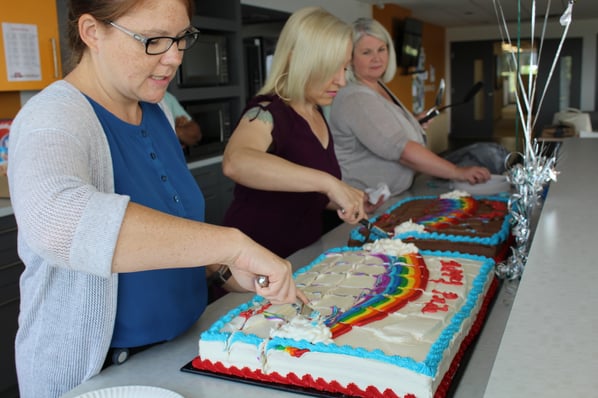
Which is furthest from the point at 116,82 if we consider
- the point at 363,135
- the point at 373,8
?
the point at 373,8

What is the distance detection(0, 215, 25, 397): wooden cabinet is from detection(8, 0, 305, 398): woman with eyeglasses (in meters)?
1.72

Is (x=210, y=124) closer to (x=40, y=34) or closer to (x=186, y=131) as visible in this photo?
(x=186, y=131)

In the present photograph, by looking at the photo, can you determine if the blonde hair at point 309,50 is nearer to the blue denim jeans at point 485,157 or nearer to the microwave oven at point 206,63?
the blue denim jeans at point 485,157

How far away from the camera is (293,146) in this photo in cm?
187

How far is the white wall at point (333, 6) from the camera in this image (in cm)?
515

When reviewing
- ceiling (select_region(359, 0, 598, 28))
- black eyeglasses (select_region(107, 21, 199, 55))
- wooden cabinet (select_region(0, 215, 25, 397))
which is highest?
ceiling (select_region(359, 0, 598, 28))

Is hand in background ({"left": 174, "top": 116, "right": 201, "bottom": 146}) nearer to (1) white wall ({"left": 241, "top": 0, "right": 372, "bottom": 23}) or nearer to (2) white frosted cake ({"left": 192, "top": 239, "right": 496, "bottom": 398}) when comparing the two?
(1) white wall ({"left": 241, "top": 0, "right": 372, "bottom": 23})

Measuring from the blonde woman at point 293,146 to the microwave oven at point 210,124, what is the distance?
2242 mm

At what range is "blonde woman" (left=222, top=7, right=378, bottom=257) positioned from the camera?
161cm

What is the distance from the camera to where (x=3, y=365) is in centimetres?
261

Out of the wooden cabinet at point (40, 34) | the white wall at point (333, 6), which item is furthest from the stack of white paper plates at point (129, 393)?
the white wall at point (333, 6)

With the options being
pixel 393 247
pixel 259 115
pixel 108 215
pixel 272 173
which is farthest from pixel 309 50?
pixel 108 215

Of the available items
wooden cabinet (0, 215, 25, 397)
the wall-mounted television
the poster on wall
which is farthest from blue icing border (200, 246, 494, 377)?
the wall-mounted television

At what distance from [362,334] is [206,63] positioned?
3556 mm
